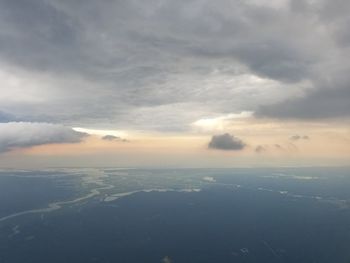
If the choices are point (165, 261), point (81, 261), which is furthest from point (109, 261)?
point (165, 261)

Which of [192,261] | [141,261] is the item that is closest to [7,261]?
[141,261]

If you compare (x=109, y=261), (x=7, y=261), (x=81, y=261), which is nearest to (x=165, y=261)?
(x=109, y=261)

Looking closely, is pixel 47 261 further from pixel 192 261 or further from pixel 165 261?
pixel 192 261

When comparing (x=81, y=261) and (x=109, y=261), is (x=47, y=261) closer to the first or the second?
(x=81, y=261)

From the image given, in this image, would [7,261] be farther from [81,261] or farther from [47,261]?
[81,261]

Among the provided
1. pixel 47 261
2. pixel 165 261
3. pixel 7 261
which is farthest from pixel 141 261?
pixel 7 261

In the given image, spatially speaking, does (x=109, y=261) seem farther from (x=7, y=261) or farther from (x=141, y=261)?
(x=7, y=261)

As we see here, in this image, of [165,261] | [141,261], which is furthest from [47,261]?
[165,261]
